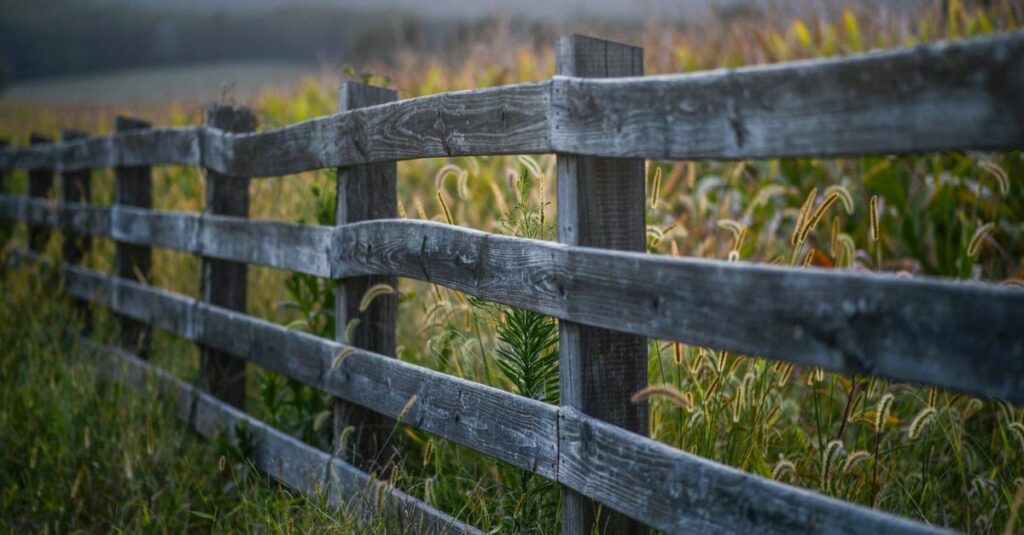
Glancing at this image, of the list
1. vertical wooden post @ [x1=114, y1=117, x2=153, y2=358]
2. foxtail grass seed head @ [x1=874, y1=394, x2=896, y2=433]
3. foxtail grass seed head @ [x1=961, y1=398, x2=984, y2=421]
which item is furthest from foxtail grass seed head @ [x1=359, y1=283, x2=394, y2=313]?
vertical wooden post @ [x1=114, y1=117, x2=153, y2=358]

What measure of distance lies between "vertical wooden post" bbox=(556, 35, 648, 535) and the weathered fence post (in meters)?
5.48

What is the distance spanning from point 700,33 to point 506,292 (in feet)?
25.8

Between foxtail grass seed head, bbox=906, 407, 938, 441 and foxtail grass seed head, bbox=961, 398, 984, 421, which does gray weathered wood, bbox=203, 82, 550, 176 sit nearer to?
foxtail grass seed head, bbox=906, 407, 938, 441

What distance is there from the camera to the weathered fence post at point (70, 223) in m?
7.15

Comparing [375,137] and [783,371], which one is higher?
[375,137]

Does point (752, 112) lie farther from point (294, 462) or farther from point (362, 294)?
point (294, 462)

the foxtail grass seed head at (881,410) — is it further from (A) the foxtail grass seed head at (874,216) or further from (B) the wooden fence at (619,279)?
(B) the wooden fence at (619,279)

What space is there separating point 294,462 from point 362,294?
2.68 ft

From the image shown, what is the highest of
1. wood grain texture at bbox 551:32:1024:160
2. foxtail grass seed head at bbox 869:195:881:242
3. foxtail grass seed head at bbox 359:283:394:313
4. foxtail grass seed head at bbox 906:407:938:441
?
wood grain texture at bbox 551:32:1024:160

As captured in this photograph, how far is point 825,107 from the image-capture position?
6.26 feet

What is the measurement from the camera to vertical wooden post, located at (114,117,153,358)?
20.3 ft

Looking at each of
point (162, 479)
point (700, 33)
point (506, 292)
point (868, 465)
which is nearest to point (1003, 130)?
point (506, 292)

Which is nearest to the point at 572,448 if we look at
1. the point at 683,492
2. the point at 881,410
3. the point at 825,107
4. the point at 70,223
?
the point at 683,492

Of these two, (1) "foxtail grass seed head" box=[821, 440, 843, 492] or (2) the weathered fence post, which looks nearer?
(1) "foxtail grass seed head" box=[821, 440, 843, 492]
